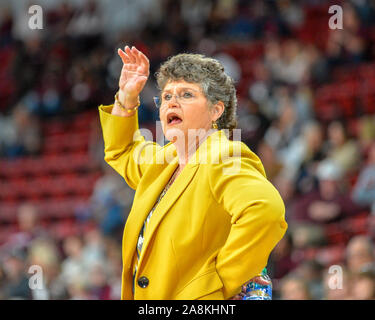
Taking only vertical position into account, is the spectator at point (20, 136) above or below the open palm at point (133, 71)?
below

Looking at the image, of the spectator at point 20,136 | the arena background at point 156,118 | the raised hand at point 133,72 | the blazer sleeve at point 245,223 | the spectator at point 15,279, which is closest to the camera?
the blazer sleeve at point 245,223

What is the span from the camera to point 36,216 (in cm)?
689

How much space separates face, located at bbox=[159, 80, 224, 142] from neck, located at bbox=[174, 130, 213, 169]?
0.07 feet

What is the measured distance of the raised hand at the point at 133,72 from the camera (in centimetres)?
243

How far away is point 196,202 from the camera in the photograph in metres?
2.20

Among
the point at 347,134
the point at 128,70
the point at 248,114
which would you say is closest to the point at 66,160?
the point at 248,114

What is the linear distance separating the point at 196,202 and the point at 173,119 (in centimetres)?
28

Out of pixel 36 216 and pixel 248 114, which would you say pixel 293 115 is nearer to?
pixel 248 114

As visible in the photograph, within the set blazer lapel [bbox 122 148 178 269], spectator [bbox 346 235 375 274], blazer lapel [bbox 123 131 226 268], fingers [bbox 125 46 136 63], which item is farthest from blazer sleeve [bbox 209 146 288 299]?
spectator [bbox 346 235 375 274]

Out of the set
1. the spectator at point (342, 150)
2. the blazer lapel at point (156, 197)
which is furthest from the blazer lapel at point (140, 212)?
the spectator at point (342, 150)

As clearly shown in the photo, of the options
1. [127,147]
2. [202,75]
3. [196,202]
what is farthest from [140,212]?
[202,75]

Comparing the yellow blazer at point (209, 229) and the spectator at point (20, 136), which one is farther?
the spectator at point (20, 136)

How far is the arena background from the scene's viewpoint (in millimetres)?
5078

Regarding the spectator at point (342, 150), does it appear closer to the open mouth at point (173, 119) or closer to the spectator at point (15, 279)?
the spectator at point (15, 279)
